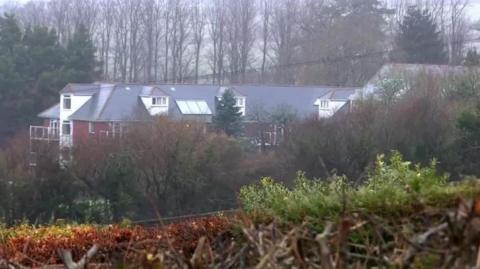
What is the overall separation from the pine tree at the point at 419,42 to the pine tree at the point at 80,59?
15.6 meters

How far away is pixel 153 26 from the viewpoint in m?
62.8

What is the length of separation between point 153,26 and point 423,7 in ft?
56.1

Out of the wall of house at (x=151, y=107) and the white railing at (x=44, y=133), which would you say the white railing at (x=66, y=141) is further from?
the wall of house at (x=151, y=107)

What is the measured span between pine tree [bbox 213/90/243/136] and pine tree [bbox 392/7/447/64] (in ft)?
34.8

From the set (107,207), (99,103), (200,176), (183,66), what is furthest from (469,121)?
(183,66)

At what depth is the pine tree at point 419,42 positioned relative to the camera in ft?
169

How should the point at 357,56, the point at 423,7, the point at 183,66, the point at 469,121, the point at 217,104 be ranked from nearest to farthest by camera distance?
1. the point at 469,121
2. the point at 217,104
3. the point at 357,56
4. the point at 423,7
5. the point at 183,66

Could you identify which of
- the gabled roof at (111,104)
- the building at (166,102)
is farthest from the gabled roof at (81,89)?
the gabled roof at (111,104)

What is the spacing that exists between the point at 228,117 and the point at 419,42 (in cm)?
1419

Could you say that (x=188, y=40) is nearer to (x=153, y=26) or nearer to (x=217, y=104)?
(x=153, y=26)

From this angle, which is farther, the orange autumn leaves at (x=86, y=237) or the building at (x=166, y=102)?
the building at (x=166, y=102)

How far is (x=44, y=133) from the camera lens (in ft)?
131

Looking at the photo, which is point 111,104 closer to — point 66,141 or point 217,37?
point 66,141

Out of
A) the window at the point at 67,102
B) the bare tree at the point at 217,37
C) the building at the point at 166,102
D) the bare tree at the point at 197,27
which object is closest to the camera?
the building at the point at 166,102
